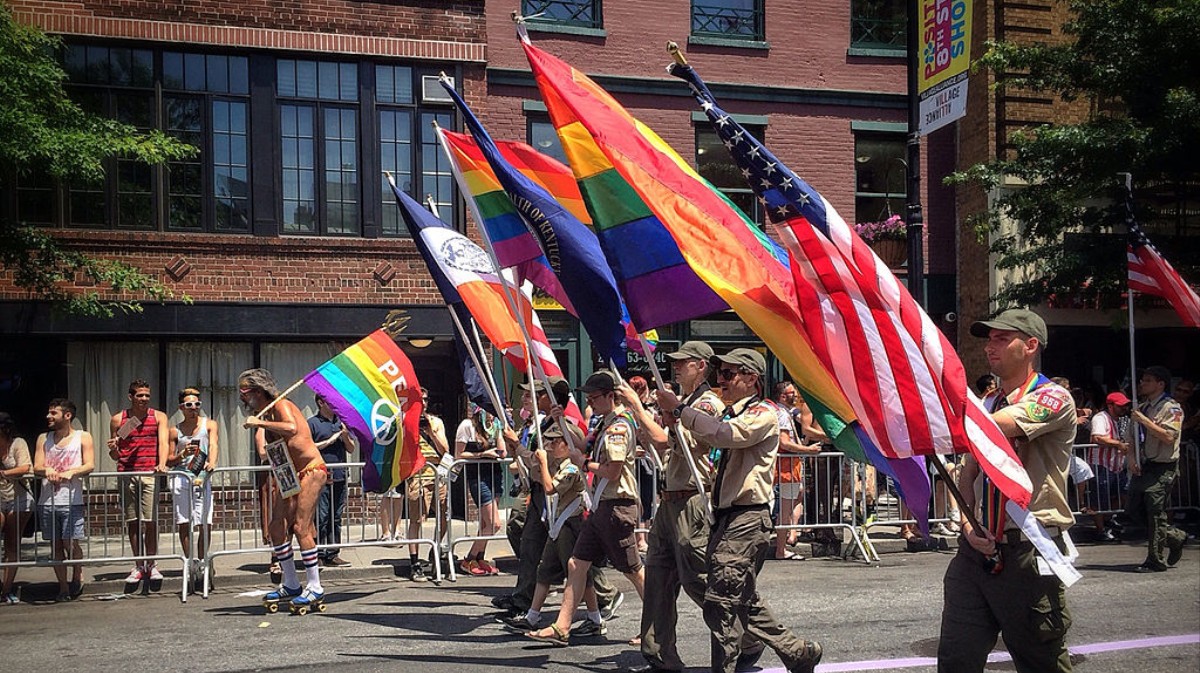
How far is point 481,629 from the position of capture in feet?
31.1

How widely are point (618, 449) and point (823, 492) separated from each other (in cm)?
583

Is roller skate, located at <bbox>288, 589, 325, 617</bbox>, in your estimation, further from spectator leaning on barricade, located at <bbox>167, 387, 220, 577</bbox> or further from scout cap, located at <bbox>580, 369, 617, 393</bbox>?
scout cap, located at <bbox>580, 369, 617, 393</bbox>

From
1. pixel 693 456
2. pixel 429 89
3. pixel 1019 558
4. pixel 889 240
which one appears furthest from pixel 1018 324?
pixel 889 240

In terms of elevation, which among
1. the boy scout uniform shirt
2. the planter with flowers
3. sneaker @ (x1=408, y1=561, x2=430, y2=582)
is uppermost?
the planter with flowers

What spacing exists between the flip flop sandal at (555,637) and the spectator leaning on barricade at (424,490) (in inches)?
154

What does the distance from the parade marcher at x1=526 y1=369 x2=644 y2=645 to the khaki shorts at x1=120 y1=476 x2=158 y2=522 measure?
5.02 metres

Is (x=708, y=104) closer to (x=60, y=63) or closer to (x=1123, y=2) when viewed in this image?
(x=1123, y=2)

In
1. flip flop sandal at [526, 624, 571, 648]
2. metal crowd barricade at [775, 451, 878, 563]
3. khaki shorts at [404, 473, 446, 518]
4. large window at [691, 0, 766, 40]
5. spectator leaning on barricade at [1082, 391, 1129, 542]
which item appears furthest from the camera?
large window at [691, 0, 766, 40]

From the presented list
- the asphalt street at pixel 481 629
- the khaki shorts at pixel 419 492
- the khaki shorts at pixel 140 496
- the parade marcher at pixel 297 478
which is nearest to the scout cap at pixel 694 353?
the asphalt street at pixel 481 629

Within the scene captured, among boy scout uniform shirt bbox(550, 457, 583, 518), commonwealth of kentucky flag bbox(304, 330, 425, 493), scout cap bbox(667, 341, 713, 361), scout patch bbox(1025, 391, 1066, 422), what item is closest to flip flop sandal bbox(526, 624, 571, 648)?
boy scout uniform shirt bbox(550, 457, 583, 518)

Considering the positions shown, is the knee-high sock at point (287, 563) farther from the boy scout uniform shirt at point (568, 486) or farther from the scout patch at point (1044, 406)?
the scout patch at point (1044, 406)

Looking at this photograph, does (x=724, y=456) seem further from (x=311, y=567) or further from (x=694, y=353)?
(x=311, y=567)

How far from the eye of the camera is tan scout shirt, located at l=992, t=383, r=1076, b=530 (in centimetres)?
541

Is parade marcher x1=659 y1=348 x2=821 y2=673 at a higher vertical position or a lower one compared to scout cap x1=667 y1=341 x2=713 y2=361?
lower
